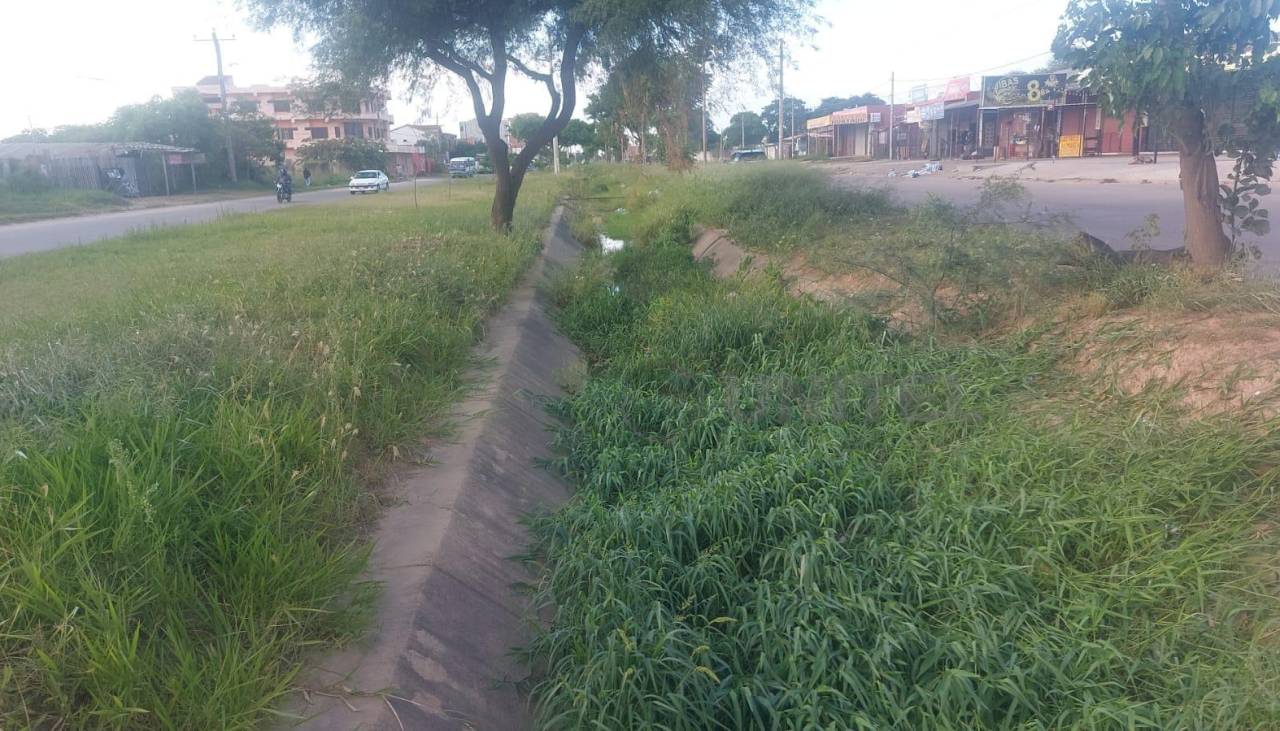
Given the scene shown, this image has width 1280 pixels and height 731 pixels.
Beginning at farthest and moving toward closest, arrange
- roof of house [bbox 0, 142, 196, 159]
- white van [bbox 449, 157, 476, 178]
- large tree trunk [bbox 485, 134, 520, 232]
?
white van [bbox 449, 157, 476, 178]
roof of house [bbox 0, 142, 196, 159]
large tree trunk [bbox 485, 134, 520, 232]

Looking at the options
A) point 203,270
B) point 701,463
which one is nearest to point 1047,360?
point 701,463

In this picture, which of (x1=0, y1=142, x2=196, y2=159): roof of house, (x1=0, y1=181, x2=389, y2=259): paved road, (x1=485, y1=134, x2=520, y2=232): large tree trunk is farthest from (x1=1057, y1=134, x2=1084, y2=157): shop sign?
(x1=0, y1=142, x2=196, y2=159): roof of house

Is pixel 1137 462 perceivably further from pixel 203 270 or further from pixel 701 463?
pixel 203 270

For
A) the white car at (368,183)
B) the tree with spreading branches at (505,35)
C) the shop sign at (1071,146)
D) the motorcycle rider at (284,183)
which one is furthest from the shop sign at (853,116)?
the tree with spreading branches at (505,35)

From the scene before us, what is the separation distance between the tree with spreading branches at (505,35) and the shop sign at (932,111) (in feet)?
134

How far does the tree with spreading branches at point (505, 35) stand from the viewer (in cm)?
1380

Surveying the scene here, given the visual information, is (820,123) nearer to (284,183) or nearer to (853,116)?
(853,116)

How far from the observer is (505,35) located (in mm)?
16016

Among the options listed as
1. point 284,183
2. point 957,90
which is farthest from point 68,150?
point 957,90

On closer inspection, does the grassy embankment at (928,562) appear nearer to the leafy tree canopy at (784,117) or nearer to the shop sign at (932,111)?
the shop sign at (932,111)

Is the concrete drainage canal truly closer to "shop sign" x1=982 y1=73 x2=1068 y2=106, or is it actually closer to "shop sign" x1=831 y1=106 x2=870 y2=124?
"shop sign" x1=982 y1=73 x2=1068 y2=106

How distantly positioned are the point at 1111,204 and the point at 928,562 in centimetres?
1892

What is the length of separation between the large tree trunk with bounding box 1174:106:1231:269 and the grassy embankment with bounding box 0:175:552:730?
609 cm

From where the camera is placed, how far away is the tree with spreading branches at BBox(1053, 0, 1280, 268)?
7039 millimetres
